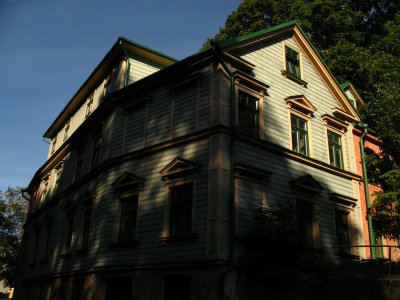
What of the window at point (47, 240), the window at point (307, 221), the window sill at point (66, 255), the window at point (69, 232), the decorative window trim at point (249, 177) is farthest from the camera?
the window at point (47, 240)

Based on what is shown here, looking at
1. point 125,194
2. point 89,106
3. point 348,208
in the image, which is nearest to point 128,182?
point 125,194

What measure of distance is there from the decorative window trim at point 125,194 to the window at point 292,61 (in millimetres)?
8269

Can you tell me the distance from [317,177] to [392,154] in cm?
616

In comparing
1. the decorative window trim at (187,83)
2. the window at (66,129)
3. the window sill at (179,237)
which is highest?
the window at (66,129)

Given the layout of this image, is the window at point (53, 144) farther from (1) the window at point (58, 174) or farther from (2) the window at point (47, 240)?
(2) the window at point (47, 240)

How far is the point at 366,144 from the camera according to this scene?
21875mm

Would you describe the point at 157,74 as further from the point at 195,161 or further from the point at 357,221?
the point at 357,221

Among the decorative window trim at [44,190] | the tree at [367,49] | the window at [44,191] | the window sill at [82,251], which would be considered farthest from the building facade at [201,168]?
the window at [44,191]

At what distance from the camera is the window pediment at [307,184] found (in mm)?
16062

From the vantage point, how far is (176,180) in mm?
14539

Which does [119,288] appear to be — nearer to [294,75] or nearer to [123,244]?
[123,244]

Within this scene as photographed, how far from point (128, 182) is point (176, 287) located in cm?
469

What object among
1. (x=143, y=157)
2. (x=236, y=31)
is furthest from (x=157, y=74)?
(x=236, y=31)

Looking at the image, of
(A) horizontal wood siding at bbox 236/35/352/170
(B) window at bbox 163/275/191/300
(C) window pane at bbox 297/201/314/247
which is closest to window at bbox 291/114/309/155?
(A) horizontal wood siding at bbox 236/35/352/170
